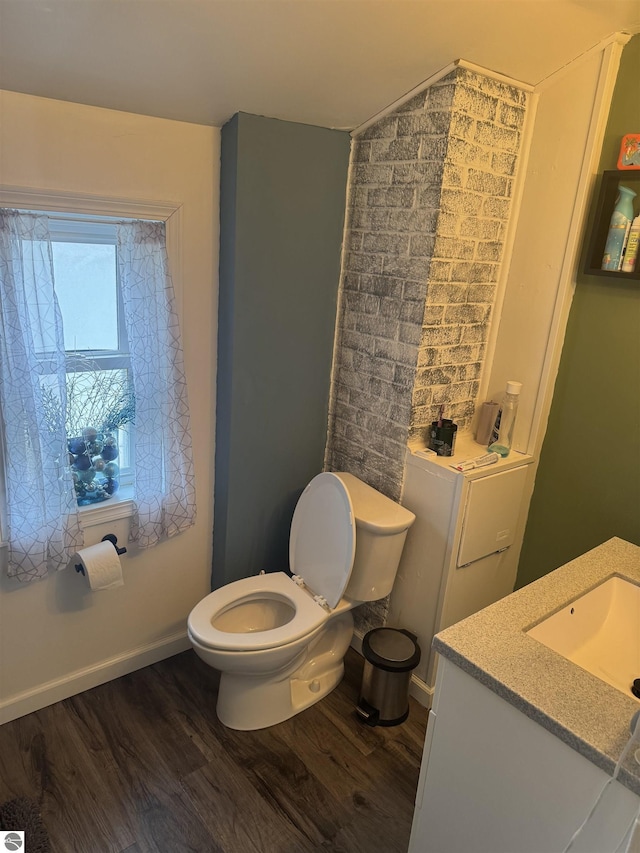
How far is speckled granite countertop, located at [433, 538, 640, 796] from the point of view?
112cm

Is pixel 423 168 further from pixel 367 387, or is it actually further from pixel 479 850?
pixel 479 850

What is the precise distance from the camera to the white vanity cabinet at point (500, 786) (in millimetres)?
1132

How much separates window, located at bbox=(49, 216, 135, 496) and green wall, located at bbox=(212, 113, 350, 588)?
0.37 metres

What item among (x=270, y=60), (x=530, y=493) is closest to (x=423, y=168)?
(x=270, y=60)

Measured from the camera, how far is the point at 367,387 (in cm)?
238

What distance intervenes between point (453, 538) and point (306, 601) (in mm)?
578

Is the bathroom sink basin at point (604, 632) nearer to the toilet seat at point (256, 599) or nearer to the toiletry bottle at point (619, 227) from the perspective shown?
the toilet seat at point (256, 599)

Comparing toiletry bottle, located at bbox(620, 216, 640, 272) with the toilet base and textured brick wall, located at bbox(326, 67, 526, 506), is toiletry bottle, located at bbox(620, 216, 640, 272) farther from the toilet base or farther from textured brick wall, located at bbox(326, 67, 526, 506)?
the toilet base

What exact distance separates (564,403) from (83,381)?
1705 mm

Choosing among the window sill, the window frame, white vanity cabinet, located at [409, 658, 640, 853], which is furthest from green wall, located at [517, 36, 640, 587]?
the window sill

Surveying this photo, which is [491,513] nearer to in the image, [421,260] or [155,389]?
[421,260]

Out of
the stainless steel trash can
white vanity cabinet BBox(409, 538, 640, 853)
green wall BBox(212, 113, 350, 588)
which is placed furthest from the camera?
the stainless steel trash can

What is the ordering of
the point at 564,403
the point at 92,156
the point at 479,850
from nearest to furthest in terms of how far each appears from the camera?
the point at 479,850
the point at 92,156
the point at 564,403

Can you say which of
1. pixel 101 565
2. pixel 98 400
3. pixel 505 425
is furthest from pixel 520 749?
pixel 98 400
